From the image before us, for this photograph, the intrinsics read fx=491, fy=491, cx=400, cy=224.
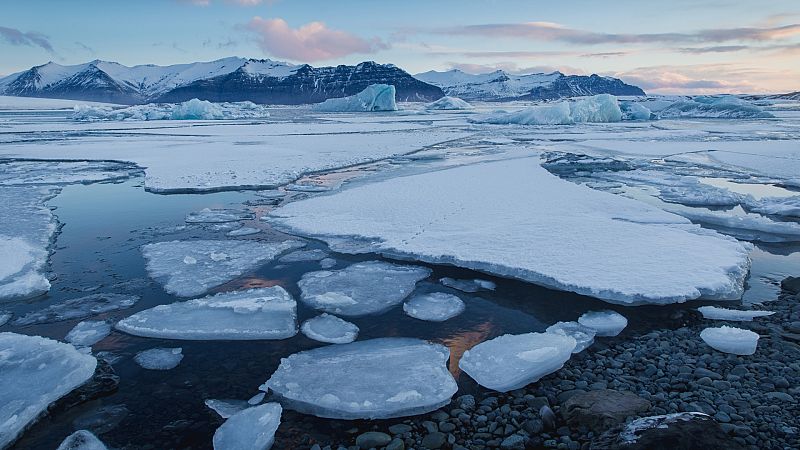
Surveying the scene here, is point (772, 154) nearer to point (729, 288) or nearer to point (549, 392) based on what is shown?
point (729, 288)

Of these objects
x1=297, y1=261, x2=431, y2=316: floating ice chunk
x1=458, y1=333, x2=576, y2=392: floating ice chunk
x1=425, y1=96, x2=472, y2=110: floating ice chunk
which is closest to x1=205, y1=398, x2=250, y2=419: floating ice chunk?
x1=297, y1=261, x2=431, y2=316: floating ice chunk

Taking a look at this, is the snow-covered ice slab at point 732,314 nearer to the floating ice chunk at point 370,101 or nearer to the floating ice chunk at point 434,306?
the floating ice chunk at point 434,306

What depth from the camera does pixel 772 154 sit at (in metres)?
14.9

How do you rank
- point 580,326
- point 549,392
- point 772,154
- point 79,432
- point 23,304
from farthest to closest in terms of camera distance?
point 772,154 → point 23,304 → point 580,326 → point 549,392 → point 79,432

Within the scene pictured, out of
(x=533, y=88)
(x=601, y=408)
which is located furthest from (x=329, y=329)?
(x=533, y=88)

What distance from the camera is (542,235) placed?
6453mm

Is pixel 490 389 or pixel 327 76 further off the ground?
pixel 327 76

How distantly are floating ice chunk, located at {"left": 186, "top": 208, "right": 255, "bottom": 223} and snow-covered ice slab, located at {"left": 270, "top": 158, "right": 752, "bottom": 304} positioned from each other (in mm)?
709

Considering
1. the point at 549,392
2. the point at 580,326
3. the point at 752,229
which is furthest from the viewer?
the point at 752,229

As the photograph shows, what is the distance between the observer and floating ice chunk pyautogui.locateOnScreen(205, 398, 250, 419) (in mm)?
3266

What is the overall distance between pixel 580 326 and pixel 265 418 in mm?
2774

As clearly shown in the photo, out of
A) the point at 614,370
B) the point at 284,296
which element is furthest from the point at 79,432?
the point at 614,370


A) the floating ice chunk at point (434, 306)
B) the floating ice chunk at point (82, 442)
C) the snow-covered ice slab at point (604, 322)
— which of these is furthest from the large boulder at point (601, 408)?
the floating ice chunk at point (82, 442)

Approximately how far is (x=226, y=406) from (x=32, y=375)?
146 cm
